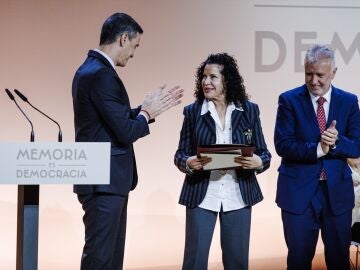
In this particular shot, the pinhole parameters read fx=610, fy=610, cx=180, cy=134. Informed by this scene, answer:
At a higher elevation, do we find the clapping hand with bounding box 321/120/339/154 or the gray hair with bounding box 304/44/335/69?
the gray hair with bounding box 304/44/335/69

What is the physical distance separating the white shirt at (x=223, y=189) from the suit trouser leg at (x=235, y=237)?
0.15 ft

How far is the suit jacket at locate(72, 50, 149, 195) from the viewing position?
2.85 meters

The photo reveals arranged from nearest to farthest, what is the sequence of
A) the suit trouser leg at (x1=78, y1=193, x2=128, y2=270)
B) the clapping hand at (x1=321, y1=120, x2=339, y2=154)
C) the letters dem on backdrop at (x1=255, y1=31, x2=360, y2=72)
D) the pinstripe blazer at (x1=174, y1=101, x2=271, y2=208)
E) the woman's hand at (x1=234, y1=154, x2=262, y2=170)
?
the suit trouser leg at (x1=78, y1=193, x2=128, y2=270) → the clapping hand at (x1=321, y1=120, x2=339, y2=154) → the woman's hand at (x1=234, y1=154, x2=262, y2=170) → the pinstripe blazer at (x1=174, y1=101, x2=271, y2=208) → the letters dem on backdrop at (x1=255, y1=31, x2=360, y2=72)

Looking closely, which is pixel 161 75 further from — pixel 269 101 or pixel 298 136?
pixel 298 136

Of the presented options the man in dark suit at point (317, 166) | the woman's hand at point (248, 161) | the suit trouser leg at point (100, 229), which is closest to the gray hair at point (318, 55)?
the man in dark suit at point (317, 166)

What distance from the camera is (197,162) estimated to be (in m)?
3.10

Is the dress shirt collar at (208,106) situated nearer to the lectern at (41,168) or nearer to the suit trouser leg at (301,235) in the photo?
the suit trouser leg at (301,235)

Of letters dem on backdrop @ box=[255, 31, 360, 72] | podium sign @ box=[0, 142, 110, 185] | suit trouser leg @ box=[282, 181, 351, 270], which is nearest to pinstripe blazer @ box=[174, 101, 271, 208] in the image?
suit trouser leg @ box=[282, 181, 351, 270]

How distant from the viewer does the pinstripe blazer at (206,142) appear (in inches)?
125

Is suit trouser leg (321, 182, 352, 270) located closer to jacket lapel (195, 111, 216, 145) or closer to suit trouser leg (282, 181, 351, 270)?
suit trouser leg (282, 181, 351, 270)

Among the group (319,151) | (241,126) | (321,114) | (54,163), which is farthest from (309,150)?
(54,163)

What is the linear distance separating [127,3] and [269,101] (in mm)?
1428

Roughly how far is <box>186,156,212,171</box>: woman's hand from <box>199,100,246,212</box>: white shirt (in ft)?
0.44

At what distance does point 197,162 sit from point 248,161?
0.26 meters
